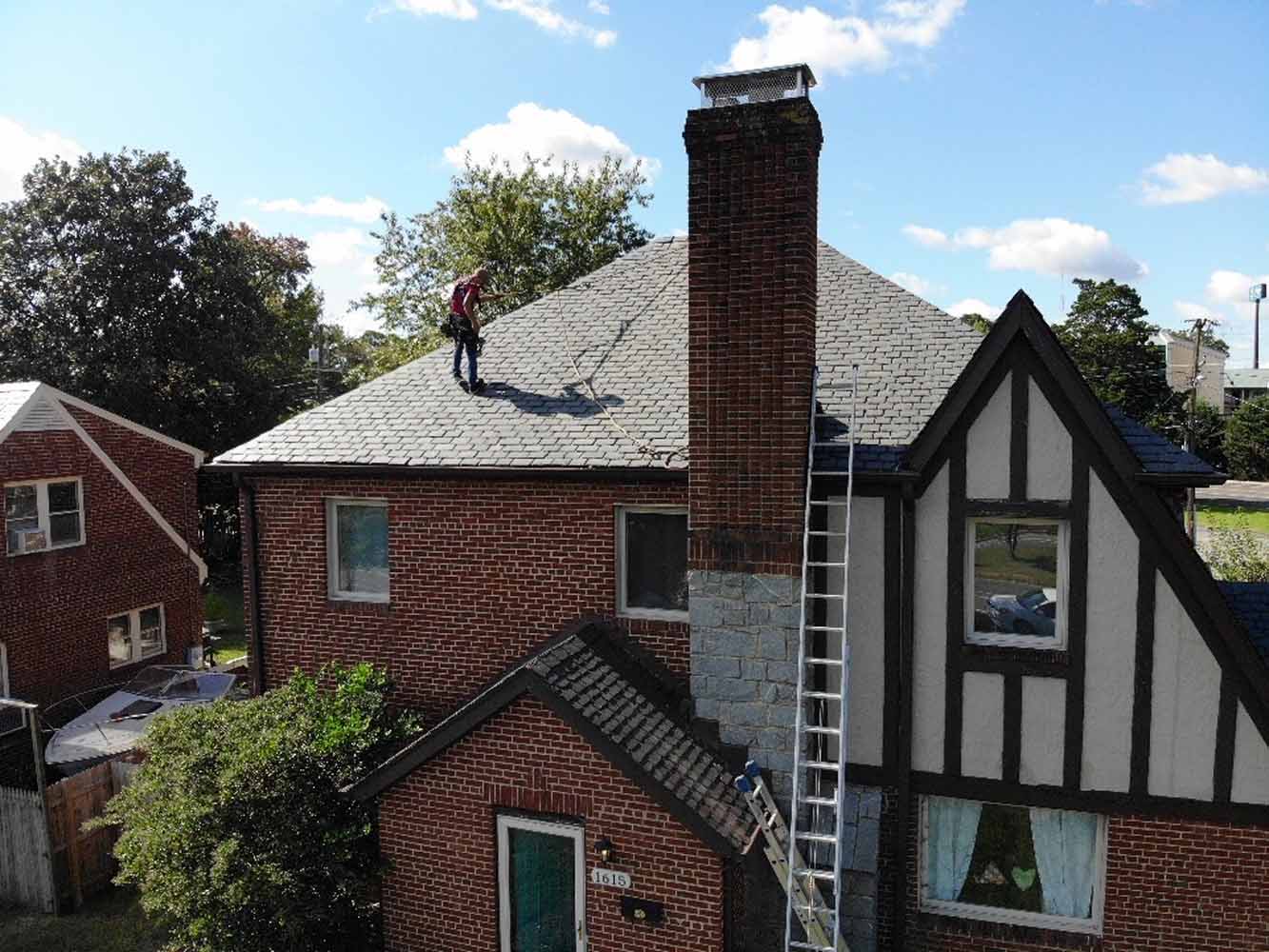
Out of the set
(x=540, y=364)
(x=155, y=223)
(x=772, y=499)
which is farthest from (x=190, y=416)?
(x=772, y=499)

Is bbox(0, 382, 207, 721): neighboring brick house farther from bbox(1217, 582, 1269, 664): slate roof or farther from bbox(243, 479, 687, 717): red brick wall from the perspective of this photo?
bbox(1217, 582, 1269, 664): slate roof

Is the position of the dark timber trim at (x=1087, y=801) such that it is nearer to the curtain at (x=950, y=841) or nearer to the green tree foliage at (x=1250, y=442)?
the curtain at (x=950, y=841)

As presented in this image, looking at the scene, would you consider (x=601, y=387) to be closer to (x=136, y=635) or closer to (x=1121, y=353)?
(x=136, y=635)

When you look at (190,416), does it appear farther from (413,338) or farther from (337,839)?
(337,839)

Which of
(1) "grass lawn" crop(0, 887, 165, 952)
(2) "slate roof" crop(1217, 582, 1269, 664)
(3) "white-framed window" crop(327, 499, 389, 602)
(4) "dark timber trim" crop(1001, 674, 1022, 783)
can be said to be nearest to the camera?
(4) "dark timber trim" crop(1001, 674, 1022, 783)

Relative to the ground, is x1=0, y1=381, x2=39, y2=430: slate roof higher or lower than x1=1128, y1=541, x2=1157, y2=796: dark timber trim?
higher

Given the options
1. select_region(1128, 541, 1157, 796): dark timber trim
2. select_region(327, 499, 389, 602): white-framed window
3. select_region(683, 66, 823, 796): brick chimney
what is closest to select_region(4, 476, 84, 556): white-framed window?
select_region(327, 499, 389, 602): white-framed window

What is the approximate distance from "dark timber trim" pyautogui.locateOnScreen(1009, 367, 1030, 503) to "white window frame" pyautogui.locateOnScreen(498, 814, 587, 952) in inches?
219

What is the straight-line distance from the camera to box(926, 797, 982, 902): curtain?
31.7ft

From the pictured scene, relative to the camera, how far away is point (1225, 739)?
8.63 metres

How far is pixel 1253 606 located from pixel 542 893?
8.72 metres

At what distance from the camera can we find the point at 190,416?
3534 centimetres

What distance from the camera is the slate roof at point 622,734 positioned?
27.7ft

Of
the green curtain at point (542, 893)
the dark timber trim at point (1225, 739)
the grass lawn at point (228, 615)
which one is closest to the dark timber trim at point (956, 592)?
the dark timber trim at point (1225, 739)
